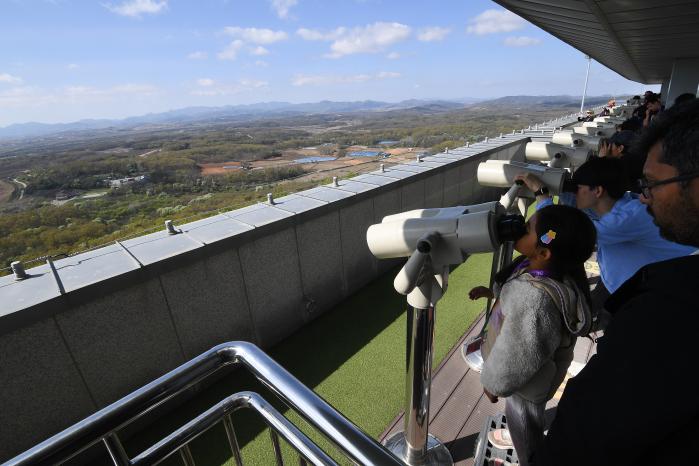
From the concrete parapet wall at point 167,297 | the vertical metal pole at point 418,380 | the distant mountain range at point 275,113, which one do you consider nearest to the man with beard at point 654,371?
the vertical metal pole at point 418,380

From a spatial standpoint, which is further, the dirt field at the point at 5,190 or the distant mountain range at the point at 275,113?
the distant mountain range at the point at 275,113

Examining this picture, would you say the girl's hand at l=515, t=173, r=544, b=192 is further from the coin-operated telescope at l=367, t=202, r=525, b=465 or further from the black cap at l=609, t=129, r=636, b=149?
the black cap at l=609, t=129, r=636, b=149

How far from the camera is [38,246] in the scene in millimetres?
2713

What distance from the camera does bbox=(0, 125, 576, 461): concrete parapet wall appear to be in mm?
2363

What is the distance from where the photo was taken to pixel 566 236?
5.27 feet

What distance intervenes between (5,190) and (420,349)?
4.57 m

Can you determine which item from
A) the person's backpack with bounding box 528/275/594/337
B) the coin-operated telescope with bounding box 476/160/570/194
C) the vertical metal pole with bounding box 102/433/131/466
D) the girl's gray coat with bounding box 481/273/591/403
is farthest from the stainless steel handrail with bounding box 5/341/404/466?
the coin-operated telescope with bounding box 476/160/570/194

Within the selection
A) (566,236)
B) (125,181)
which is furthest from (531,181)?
(125,181)

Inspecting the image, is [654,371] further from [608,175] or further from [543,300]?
[608,175]

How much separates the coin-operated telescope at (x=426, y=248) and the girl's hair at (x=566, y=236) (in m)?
0.12

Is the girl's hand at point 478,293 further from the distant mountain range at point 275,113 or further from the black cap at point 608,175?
the distant mountain range at point 275,113

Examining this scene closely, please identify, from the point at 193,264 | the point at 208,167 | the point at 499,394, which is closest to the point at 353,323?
the point at 193,264

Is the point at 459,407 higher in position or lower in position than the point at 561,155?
lower

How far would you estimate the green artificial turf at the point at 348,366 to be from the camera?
2865 millimetres
